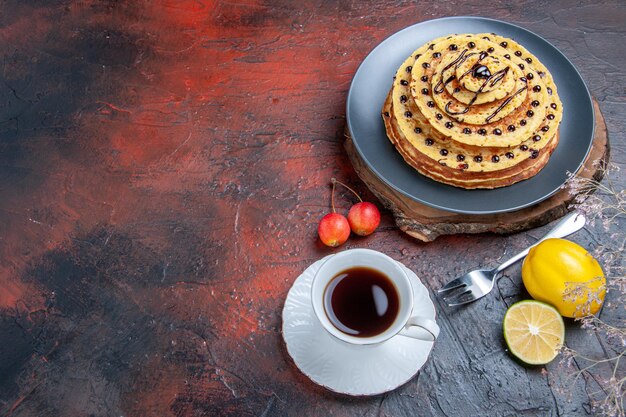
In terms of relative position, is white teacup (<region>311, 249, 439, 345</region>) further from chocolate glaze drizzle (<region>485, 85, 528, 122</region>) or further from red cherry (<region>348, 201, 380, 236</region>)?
chocolate glaze drizzle (<region>485, 85, 528, 122</region>)

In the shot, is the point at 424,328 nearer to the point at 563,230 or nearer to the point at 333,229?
the point at 333,229

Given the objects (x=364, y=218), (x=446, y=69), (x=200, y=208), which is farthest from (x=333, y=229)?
(x=446, y=69)

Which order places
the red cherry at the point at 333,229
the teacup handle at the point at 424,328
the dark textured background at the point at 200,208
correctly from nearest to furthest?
the teacup handle at the point at 424,328
the dark textured background at the point at 200,208
the red cherry at the point at 333,229

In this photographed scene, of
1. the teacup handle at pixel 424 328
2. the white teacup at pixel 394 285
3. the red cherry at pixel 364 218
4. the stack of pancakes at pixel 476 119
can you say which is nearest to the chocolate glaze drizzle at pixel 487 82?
the stack of pancakes at pixel 476 119

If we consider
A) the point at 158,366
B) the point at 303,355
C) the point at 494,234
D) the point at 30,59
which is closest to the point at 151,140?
the point at 30,59

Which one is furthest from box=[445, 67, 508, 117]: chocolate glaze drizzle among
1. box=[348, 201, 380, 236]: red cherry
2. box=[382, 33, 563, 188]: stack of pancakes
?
box=[348, 201, 380, 236]: red cherry

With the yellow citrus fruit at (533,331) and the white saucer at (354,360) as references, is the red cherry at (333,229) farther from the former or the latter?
the yellow citrus fruit at (533,331)

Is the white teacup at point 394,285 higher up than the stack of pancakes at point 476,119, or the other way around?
the stack of pancakes at point 476,119
